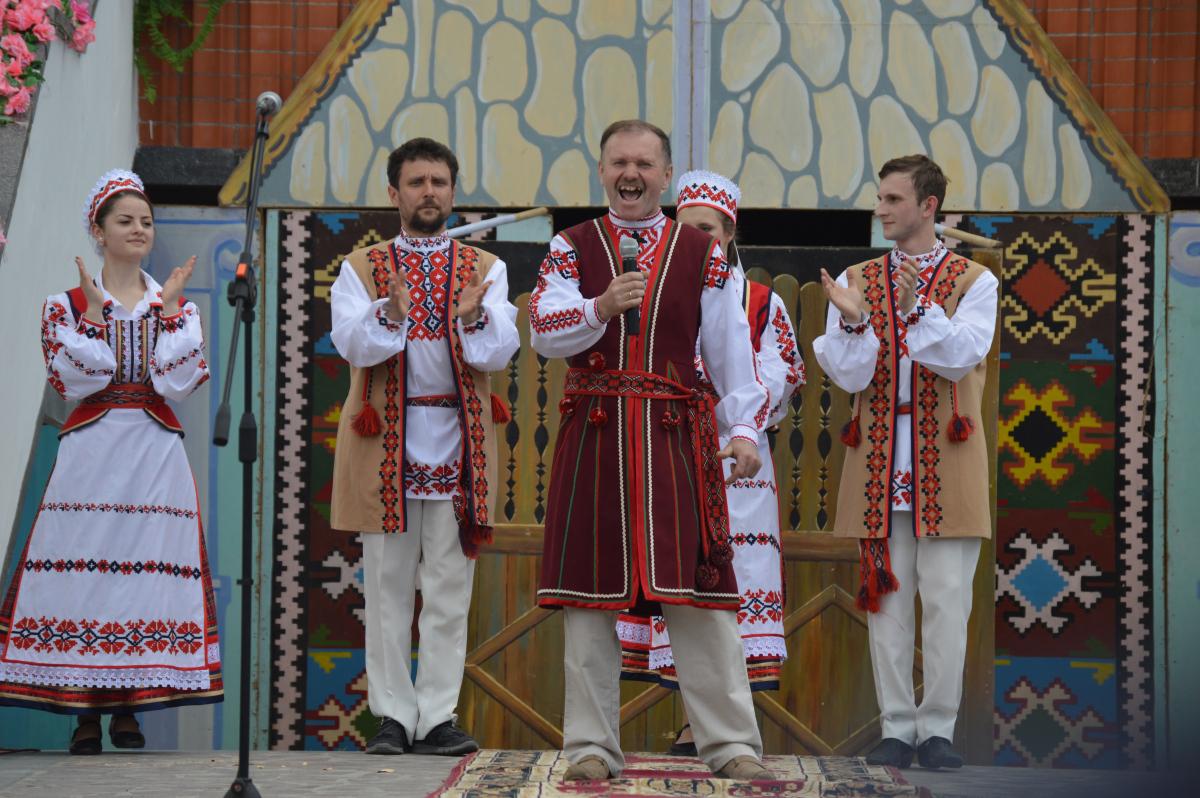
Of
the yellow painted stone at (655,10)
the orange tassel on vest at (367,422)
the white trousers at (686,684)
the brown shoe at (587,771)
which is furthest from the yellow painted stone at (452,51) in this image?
the brown shoe at (587,771)

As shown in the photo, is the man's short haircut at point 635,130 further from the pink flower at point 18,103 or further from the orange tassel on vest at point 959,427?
the pink flower at point 18,103

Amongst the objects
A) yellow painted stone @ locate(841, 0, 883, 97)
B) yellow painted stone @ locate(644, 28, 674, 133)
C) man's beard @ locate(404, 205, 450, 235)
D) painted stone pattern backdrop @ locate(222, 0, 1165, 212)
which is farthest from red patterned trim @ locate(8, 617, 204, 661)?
yellow painted stone @ locate(841, 0, 883, 97)

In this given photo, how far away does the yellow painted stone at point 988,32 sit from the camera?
24.3 ft

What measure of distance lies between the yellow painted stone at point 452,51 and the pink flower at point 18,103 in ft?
6.19

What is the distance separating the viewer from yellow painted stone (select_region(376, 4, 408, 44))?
24.5 ft

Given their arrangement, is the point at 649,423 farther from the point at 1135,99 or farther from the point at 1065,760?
the point at 1135,99

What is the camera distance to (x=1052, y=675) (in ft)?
23.5

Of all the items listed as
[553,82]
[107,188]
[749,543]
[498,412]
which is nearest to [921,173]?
[749,543]

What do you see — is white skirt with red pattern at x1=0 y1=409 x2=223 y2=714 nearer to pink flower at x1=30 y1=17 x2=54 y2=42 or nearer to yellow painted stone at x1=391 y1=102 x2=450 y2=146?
pink flower at x1=30 y1=17 x2=54 y2=42

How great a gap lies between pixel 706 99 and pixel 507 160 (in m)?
0.89

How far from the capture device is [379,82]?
748 centimetres

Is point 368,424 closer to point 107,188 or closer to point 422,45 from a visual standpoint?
point 107,188

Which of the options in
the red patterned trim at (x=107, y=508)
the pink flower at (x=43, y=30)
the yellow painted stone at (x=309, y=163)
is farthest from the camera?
the yellow painted stone at (x=309, y=163)

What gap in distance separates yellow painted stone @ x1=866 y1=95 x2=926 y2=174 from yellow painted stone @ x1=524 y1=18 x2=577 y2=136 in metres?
1.29
